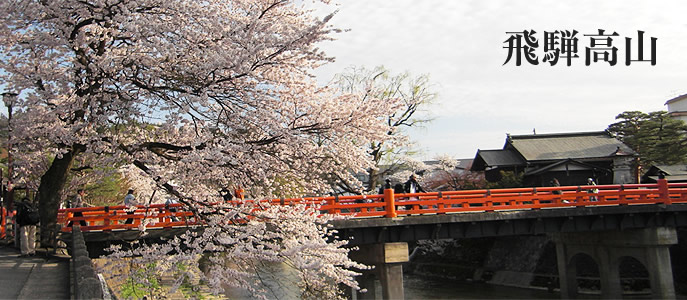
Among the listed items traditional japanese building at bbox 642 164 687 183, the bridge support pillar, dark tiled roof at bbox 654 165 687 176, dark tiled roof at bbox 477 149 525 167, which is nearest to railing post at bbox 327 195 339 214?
the bridge support pillar

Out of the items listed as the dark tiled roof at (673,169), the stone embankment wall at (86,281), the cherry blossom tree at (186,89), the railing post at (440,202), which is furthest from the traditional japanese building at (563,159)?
the stone embankment wall at (86,281)

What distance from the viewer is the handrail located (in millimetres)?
15664

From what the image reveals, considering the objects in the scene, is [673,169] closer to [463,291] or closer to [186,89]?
[463,291]

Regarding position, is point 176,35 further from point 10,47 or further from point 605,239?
point 605,239

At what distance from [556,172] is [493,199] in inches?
761

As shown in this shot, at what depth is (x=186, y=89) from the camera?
9.63 metres

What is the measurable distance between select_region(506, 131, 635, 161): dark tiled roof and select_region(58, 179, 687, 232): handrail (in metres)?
16.2

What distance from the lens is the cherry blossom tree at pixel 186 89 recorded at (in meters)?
9.59

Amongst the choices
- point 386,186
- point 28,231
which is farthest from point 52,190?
point 386,186

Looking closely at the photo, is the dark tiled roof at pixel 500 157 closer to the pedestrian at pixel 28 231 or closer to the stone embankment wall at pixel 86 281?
the pedestrian at pixel 28 231

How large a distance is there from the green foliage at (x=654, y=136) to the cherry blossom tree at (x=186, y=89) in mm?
35420

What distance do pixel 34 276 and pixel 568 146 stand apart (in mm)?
40116

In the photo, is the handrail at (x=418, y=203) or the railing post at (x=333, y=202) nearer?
the handrail at (x=418, y=203)

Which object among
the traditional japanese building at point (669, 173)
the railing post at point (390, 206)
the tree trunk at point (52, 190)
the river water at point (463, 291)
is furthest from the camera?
the traditional japanese building at point (669, 173)
